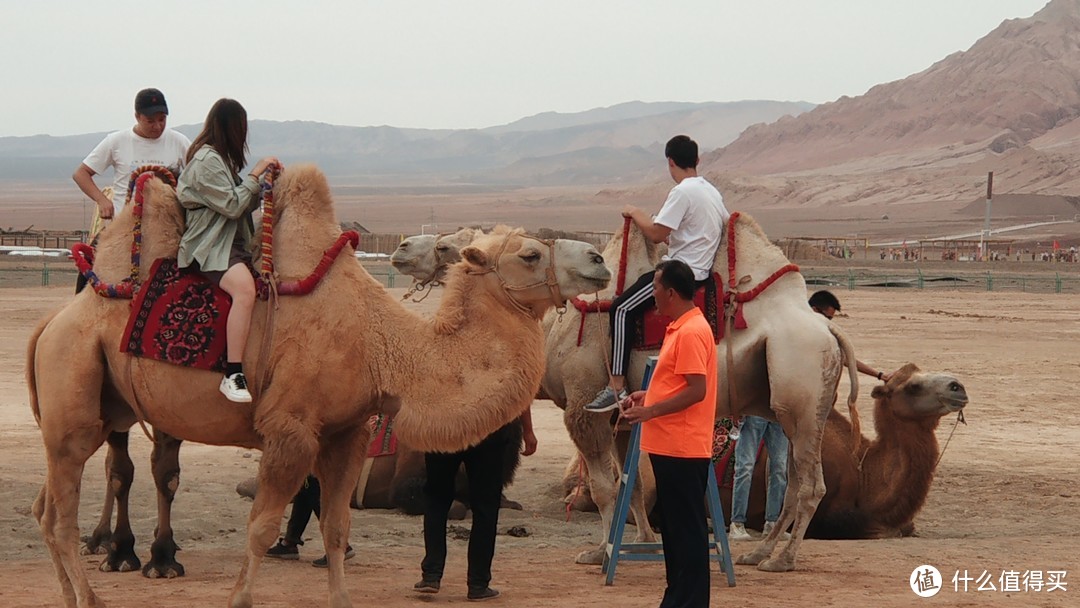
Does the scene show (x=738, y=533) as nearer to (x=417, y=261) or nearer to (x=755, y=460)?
(x=755, y=460)

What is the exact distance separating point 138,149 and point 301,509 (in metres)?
2.53

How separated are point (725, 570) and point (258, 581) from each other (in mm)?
2770

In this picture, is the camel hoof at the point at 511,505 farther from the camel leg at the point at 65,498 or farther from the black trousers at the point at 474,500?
the camel leg at the point at 65,498

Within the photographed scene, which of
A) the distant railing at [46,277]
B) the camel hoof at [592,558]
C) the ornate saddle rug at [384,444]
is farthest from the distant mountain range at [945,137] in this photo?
the camel hoof at [592,558]

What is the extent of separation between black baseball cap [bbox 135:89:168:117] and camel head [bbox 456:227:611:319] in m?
2.34

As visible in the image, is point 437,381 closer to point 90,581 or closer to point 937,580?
point 90,581

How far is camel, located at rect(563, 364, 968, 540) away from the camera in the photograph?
1016 centimetres

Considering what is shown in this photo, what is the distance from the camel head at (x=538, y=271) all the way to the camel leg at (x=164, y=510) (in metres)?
2.33

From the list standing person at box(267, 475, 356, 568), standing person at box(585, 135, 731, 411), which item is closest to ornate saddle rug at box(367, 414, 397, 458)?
standing person at box(267, 475, 356, 568)

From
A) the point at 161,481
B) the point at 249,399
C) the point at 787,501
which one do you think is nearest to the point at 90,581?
the point at 161,481

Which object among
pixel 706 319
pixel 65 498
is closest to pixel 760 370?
pixel 706 319

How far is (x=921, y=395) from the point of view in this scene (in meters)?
10.2

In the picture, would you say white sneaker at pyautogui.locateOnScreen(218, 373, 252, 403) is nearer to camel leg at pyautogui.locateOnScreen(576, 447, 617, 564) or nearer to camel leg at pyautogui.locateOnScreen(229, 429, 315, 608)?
camel leg at pyautogui.locateOnScreen(229, 429, 315, 608)

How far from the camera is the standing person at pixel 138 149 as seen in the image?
830cm
